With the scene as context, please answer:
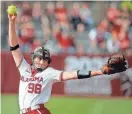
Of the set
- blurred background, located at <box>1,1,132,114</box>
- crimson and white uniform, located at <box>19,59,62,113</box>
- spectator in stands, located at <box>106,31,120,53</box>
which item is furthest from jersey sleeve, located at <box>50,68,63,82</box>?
spectator in stands, located at <box>106,31,120,53</box>

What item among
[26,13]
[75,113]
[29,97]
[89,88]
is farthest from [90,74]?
[26,13]

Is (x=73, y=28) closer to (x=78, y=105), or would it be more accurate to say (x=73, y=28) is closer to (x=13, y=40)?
(x=78, y=105)

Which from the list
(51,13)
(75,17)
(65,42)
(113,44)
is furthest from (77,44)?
(51,13)

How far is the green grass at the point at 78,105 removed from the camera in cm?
1159

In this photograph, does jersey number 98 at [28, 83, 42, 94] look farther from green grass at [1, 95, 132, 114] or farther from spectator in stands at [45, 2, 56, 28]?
spectator in stands at [45, 2, 56, 28]

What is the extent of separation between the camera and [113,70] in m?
6.73

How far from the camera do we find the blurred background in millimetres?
13648

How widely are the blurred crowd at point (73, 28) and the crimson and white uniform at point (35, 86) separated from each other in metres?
8.60

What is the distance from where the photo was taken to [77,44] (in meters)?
16.7

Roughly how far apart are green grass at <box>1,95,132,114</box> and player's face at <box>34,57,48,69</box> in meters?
4.35

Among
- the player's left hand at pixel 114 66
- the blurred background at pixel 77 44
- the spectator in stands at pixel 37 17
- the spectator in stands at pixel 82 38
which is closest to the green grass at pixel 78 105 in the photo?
the blurred background at pixel 77 44

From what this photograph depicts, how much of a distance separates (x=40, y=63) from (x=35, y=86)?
314 mm

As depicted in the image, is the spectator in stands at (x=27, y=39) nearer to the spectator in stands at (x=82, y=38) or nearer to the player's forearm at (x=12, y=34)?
the spectator in stands at (x=82, y=38)

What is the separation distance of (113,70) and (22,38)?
9806 millimetres
